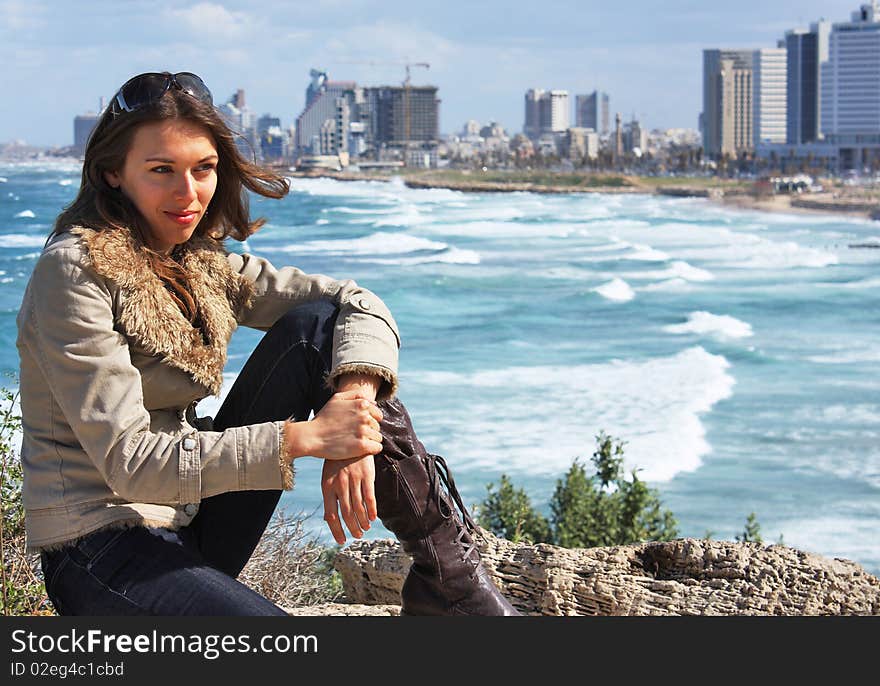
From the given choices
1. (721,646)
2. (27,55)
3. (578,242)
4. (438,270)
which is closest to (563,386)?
(438,270)

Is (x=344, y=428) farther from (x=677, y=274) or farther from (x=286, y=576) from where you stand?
(x=677, y=274)

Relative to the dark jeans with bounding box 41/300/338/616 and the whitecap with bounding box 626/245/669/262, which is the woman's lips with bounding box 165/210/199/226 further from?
the whitecap with bounding box 626/245/669/262

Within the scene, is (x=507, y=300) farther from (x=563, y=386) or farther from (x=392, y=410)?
(x=392, y=410)

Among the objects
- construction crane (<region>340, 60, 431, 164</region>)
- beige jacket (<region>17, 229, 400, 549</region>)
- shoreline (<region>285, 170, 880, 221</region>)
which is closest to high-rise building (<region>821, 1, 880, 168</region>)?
shoreline (<region>285, 170, 880, 221</region>)

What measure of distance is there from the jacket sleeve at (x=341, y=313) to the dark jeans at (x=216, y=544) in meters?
0.04

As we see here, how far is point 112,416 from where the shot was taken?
1.69 m

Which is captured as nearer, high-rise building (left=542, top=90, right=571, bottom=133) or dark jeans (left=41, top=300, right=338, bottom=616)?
→ dark jeans (left=41, top=300, right=338, bottom=616)

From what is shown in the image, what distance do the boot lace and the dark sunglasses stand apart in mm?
745

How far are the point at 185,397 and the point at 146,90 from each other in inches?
19.4

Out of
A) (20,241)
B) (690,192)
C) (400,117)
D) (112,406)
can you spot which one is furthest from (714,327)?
(400,117)

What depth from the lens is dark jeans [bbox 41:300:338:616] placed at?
1.74 metres

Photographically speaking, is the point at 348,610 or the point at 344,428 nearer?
the point at 344,428

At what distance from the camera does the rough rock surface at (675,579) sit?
2.53 m

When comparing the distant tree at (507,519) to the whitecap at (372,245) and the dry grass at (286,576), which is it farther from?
the whitecap at (372,245)
